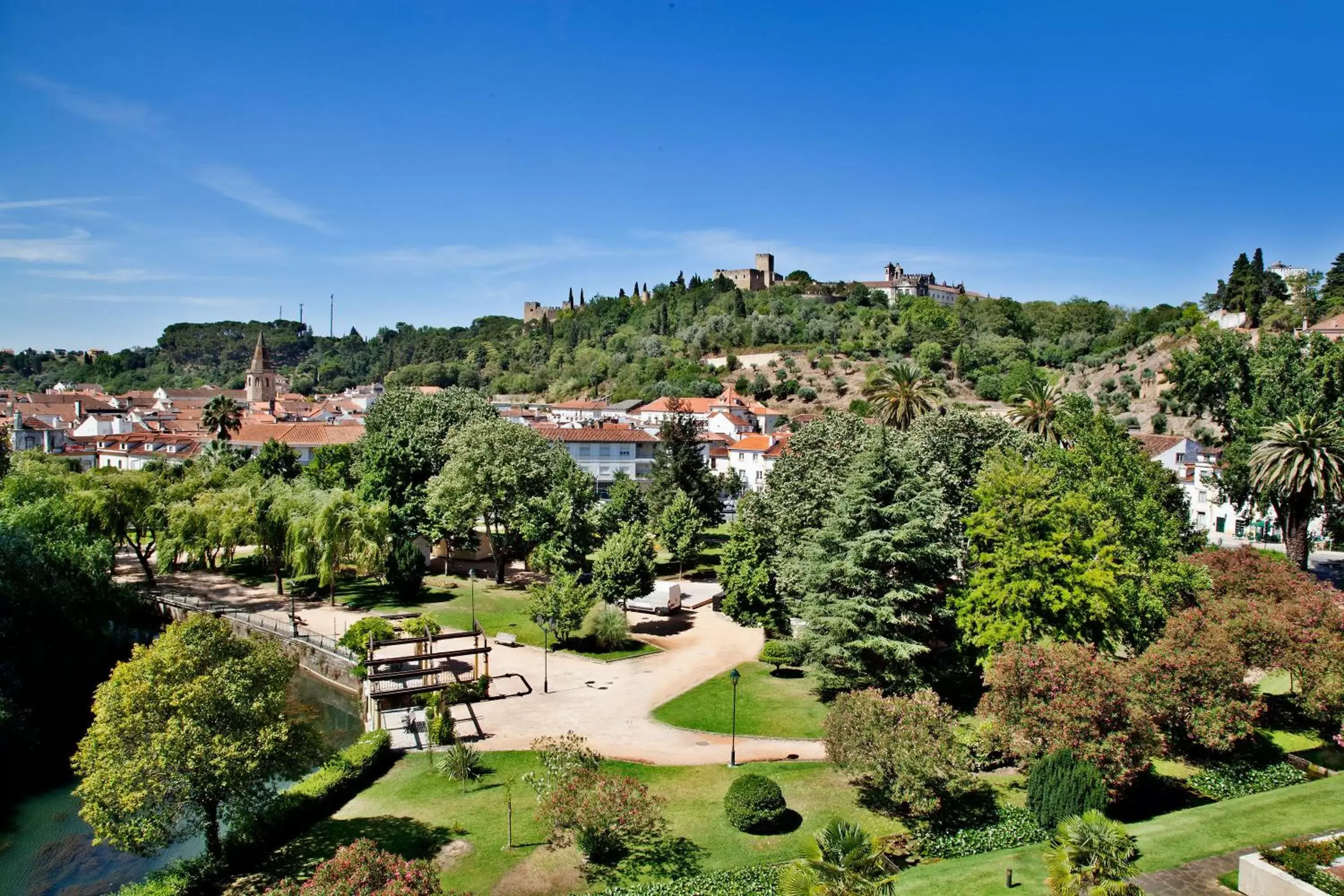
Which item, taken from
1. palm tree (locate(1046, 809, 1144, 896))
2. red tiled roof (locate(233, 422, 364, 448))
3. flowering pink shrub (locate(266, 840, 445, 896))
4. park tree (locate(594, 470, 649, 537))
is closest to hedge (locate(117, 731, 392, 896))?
flowering pink shrub (locate(266, 840, 445, 896))

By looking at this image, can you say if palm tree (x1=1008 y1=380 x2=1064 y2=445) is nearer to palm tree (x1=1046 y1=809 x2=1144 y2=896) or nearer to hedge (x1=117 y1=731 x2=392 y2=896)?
palm tree (x1=1046 y1=809 x2=1144 y2=896)

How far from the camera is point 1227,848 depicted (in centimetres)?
1892

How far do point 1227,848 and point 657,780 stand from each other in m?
13.4

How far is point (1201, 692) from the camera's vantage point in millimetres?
22734

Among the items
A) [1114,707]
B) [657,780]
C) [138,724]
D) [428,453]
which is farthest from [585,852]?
[428,453]

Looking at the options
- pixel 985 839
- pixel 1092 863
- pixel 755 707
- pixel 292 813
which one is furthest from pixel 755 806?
pixel 292 813

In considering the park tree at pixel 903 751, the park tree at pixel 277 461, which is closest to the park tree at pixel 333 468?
the park tree at pixel 277 461

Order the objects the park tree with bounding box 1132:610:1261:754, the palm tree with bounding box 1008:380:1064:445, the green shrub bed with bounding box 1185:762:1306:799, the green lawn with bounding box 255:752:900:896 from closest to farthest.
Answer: the green lawn with bounding box 255:752:900:896
the park tree with bounding box 1132:610:1261:754
the green shrub bed with bounding box 1185:762:1306:799
the palm tree with bounding box 1008:380:1064:445

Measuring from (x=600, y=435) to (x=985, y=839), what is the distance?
53048mm

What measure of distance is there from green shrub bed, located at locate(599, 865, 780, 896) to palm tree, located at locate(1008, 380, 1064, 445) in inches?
1356

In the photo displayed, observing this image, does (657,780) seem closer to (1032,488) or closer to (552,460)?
(1032,488)

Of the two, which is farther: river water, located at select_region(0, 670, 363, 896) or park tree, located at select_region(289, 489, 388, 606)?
park tree, located at select_region(289, 489, 388, 606)

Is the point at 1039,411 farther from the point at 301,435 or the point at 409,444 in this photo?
the point at 301,435

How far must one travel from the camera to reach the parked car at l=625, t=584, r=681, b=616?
41.6 meters
